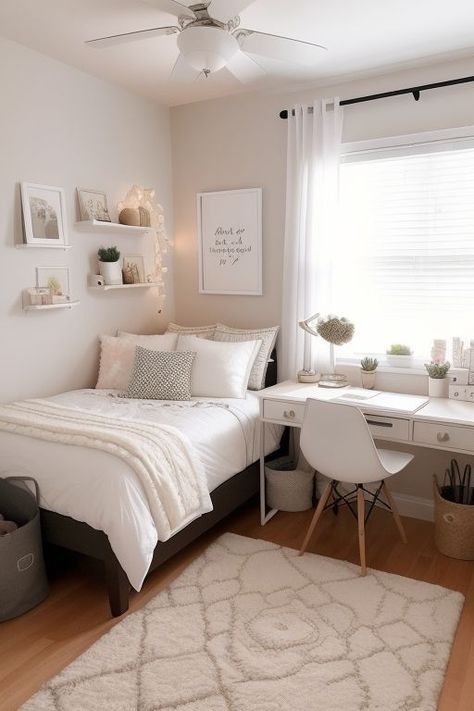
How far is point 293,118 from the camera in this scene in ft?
11.1

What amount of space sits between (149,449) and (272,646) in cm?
91

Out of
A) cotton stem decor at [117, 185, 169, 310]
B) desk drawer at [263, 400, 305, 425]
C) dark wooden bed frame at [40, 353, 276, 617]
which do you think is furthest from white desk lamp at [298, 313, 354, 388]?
cotton stem decor at [117, 185, 169, 310]

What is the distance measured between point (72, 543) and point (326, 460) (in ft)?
3.91

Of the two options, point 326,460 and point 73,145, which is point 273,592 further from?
point 73,145

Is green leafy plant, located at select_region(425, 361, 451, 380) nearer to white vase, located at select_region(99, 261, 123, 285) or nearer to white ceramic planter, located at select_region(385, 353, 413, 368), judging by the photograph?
white ceramic planter, located at select_region(385, 353, 413, 368)

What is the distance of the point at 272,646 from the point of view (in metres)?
2.07

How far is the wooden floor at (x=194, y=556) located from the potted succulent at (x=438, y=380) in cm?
78

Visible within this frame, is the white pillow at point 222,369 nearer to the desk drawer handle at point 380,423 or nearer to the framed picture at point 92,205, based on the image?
the desk drawer handle at point 380,423

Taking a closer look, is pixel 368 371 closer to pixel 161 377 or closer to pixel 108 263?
pixel 161 377

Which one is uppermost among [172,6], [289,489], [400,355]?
[172,6]

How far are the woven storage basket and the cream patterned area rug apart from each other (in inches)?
12.8

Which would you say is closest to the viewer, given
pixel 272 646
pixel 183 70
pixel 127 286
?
pixel 272 646

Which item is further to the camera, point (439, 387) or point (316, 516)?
point (439, 387)

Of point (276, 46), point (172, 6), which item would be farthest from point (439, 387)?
point (172, 6)
